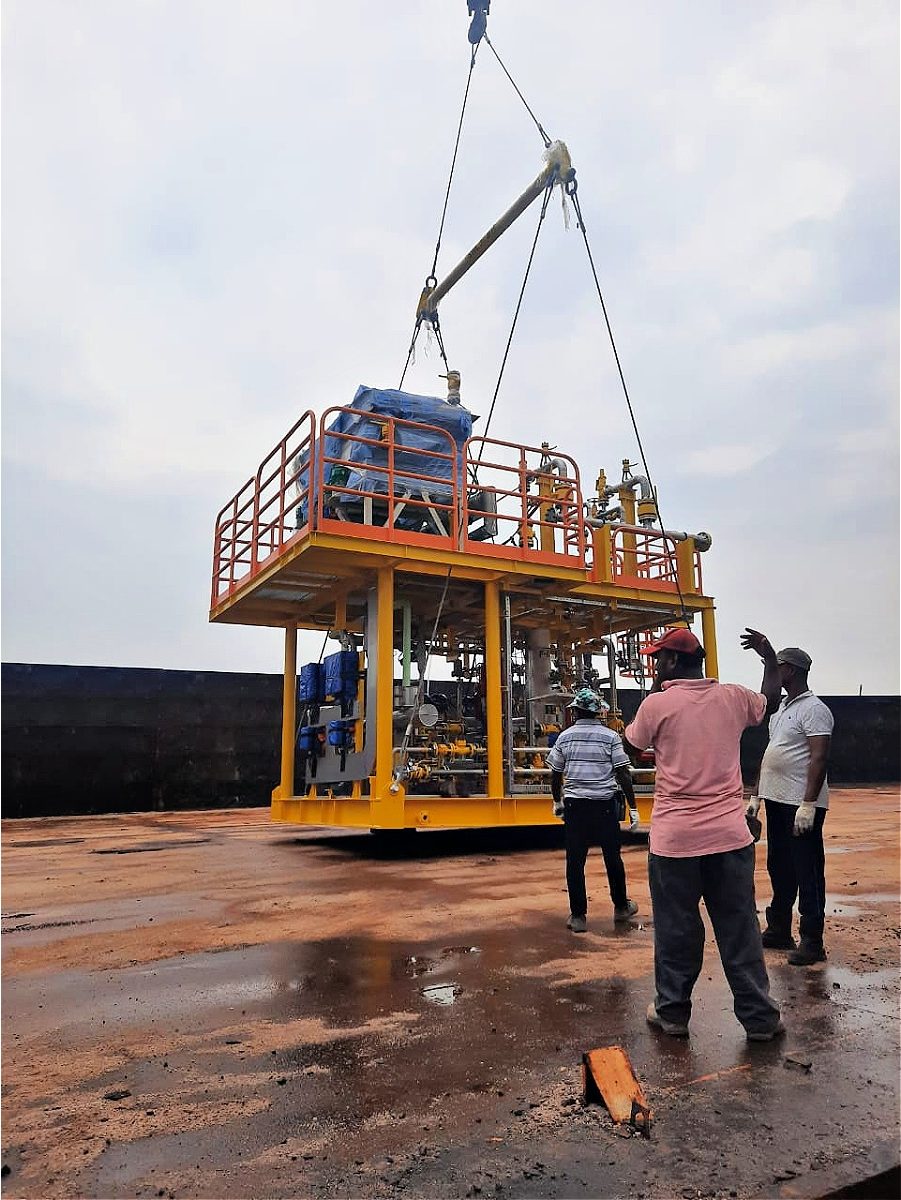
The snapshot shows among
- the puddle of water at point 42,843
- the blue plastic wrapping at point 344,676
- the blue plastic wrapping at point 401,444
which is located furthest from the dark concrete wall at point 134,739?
the blue plastic wrapping at point 344,676

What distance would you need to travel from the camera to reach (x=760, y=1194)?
7.07 ft

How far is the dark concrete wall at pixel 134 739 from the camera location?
16.7m

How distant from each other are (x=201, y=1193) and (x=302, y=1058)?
949mm

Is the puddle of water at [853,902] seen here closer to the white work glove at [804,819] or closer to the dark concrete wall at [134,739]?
the white work glove at [804,819]

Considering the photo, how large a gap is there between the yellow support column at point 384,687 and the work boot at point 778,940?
4865mm

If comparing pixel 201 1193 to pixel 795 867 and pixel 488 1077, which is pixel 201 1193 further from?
pixel 795 867

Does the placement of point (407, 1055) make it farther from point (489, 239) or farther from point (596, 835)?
point (489, 239)

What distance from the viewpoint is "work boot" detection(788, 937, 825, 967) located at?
4363mm

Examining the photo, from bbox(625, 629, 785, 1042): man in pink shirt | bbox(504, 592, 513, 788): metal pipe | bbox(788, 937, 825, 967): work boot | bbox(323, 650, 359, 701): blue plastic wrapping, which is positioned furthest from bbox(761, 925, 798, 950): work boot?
bbox(323, 650, 359, 701): blue plastic wrapping

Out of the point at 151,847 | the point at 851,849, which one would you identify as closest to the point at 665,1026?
the point at 851,849

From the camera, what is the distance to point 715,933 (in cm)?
342

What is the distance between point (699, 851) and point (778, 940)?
181cm

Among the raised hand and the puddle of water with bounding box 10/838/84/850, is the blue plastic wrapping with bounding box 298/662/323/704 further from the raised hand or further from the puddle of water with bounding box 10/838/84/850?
the raised hand

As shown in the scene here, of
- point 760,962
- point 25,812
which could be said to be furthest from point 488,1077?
point 25,812
